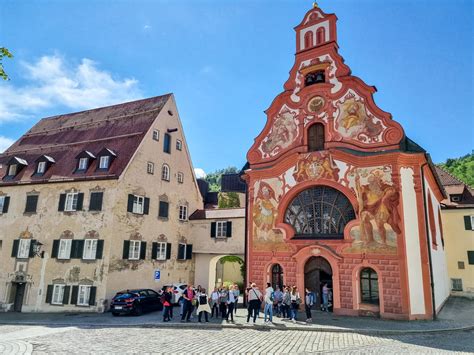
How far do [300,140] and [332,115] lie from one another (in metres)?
2.34

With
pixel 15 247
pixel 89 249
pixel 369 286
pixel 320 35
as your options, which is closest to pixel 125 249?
pixel 89 249

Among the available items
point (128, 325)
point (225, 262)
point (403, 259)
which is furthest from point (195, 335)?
point (225, 262)

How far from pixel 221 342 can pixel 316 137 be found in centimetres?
1305

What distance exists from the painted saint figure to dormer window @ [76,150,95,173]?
18889mm

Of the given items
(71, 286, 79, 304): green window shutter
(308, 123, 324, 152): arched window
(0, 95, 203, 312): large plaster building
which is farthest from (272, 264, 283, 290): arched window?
(71, 286, 79, 304): green window shutter

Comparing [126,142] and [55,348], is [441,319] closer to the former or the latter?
[55,348]

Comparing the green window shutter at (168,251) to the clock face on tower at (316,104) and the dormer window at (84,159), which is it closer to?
the dormer window at (84,159)

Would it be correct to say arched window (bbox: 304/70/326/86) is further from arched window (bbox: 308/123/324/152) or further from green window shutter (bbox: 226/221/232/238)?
green window shutter (bbox: 226/221/232/238)

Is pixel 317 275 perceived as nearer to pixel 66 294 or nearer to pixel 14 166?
pixel 66 294

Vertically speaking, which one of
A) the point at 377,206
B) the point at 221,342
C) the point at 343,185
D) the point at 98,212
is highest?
the point at 343,185

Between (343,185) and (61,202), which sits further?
(61,202)

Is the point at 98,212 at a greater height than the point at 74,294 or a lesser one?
greater

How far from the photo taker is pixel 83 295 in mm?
22625

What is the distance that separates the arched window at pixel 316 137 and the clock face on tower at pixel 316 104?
95cm
